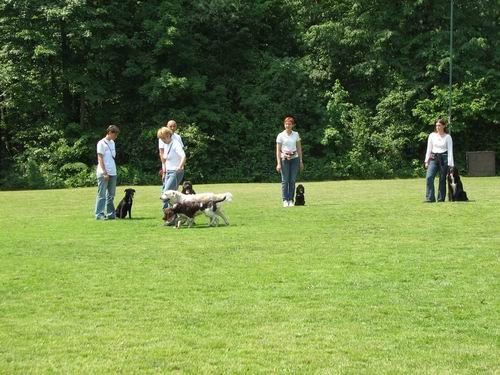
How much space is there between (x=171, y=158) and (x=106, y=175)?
1.46 meters

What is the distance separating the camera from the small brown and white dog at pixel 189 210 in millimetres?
12938

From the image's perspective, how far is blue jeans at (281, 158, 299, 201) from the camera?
16469 millimetres

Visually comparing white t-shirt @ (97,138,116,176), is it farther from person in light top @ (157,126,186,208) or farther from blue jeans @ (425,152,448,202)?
blue jeans @ (425,152,448,202)

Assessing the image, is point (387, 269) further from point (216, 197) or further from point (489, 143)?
point (489, 143)

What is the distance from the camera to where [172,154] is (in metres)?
14.1

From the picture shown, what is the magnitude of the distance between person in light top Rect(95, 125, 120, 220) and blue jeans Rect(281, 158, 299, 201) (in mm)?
3668

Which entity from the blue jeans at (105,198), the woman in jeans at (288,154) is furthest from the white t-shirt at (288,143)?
the blue jeans at (105,198)

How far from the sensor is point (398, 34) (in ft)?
122

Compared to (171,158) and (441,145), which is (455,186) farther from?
(171,158)

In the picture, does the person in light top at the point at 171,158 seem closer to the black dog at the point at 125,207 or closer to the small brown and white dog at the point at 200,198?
the small brown and white dog at the point at 200,198

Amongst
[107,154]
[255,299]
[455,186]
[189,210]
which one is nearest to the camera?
[255,299]

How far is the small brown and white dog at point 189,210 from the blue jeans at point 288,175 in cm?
358

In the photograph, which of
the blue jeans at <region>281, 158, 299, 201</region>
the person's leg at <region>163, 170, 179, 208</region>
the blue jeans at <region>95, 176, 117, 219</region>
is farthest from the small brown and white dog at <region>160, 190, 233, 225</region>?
the blue jeans at <region>281, 158, 299, 201</region>

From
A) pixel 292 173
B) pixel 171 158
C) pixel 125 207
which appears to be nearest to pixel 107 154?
pixel 125 207
